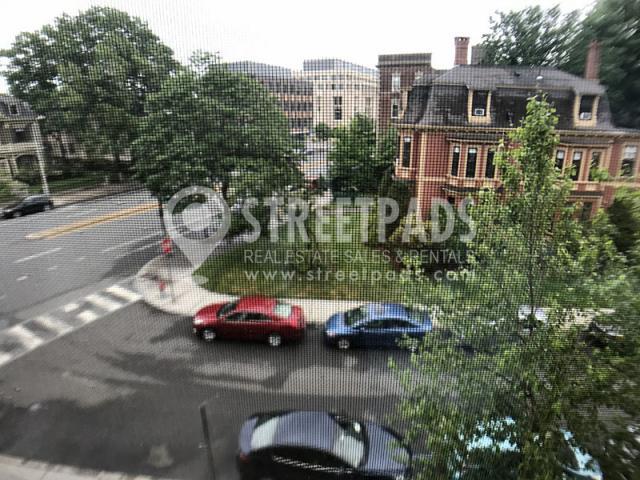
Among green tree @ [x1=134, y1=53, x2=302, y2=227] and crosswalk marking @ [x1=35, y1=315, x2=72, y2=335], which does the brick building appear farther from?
crosswalk marking @ [x1=35, y1=315, x2=72, y2=335]

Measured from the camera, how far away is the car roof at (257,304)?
6.74 feet

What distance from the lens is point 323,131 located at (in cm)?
160

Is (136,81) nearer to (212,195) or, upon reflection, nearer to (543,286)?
(212,195)

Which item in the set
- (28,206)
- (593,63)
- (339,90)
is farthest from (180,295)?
(593,63)

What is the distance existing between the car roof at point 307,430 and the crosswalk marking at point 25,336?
1506 mm

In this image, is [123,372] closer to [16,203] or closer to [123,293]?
[123,293]

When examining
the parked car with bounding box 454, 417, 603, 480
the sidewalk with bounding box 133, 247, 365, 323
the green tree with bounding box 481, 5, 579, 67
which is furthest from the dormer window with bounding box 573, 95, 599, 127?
the sidewalk with bounding box 133, 247, 365, 323

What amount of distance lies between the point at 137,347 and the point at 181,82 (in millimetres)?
1392

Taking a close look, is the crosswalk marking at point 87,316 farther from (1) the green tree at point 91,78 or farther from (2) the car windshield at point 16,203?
(1) the green tree at point 91,78

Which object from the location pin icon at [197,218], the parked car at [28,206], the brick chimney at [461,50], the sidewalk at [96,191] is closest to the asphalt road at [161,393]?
the location pin icon at [197,218]

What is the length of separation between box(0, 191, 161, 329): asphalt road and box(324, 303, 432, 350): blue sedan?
111cm

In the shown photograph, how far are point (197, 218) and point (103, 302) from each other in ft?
2.92

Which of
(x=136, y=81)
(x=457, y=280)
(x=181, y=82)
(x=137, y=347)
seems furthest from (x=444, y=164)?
(x=137, y=347)

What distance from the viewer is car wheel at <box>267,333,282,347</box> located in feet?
6.53
